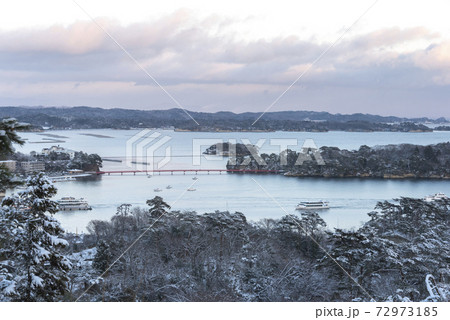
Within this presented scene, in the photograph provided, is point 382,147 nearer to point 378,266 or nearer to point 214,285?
point 378,266

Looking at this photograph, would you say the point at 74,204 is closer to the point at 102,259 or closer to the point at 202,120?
the point at 202,120

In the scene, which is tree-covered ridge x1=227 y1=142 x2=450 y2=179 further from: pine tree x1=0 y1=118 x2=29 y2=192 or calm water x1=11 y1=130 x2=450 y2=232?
pine tree x1=0 y1=118 x2=29 y2=192

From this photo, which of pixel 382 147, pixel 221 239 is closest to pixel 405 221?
pixel 221 239

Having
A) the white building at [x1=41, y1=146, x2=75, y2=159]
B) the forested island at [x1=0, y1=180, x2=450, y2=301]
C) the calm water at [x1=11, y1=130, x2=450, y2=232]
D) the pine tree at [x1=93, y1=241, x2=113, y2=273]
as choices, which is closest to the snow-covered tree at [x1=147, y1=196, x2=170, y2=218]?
the calm water at [x1=11, y1=130, x2=450, y2=232]

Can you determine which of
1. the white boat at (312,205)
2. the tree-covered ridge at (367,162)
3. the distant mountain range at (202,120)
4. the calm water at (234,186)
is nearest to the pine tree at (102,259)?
the distant mountain range at (202,120)

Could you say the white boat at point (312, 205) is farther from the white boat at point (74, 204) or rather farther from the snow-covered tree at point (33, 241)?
the snow-covered tree at point (33, 241)
